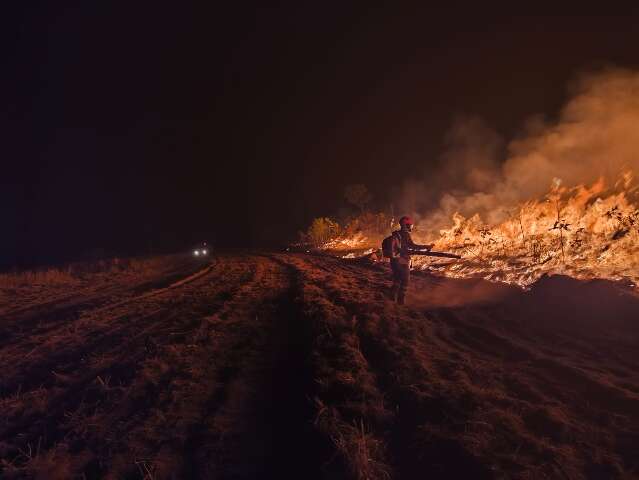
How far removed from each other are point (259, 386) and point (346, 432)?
5.37 feet

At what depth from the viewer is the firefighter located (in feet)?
30.7

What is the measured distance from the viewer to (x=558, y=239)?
1285 centimetres

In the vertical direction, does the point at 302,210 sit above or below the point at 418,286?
above

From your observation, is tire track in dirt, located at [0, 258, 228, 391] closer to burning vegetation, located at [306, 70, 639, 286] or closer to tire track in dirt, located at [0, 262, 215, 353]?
tire track in dirt, located at [0, 262, 215, 353]

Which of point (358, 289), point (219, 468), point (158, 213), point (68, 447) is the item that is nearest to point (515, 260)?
point (358, 289)

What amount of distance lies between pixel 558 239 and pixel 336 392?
1209cm

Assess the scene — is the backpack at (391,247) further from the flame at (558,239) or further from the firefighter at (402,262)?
the flame at (558,239)

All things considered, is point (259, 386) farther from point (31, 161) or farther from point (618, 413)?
point (31, 161)

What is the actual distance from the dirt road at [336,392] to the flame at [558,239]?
2.10 meters

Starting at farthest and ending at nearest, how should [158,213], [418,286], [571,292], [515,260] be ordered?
[158,213]
[515,260]
[418,286]
[571,292]

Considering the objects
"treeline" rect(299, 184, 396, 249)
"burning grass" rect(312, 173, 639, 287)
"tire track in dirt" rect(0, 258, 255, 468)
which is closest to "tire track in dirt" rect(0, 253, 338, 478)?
"tire track in dirt" rect(0, 258, 255, 468)

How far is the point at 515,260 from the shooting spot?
42.5 ft

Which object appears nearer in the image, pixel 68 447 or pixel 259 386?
pixel 68 447

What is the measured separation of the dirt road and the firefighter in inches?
31.2
